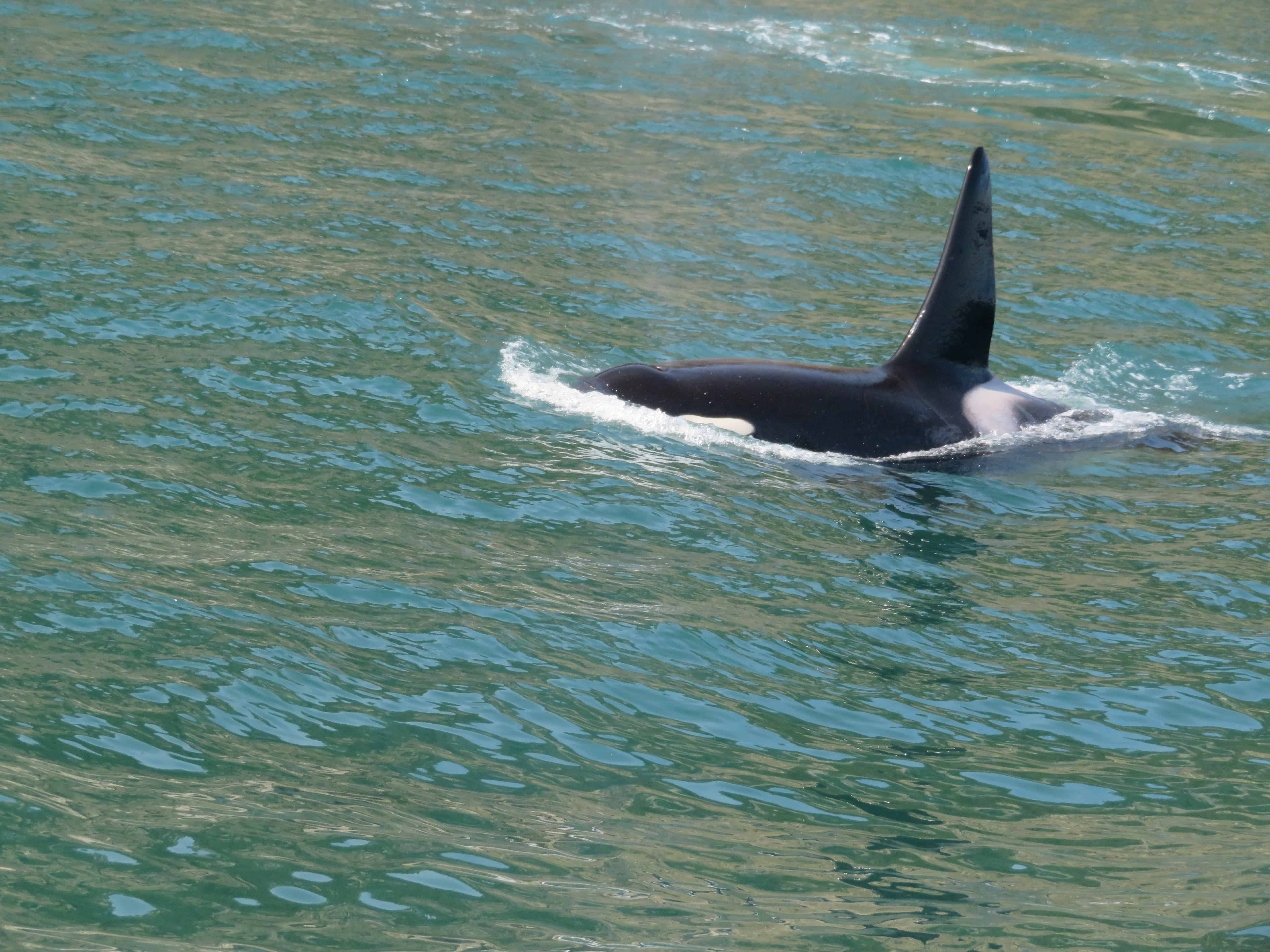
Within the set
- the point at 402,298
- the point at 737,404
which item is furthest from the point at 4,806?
the point at 402,298

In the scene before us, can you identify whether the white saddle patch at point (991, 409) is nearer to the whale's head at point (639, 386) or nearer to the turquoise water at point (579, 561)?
the turquoise water at point (579, 561)

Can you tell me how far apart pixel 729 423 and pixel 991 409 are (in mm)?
1830

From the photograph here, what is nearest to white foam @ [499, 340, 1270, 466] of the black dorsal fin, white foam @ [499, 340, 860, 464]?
white foam @ [499, 340, 860, 464]

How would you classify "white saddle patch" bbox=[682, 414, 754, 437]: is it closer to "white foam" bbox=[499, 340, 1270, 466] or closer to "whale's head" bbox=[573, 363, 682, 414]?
"white foam" bbox=[499, 340, 1270, 466]

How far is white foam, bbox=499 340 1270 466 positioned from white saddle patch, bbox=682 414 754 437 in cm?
3

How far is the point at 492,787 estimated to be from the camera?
552 centimetres

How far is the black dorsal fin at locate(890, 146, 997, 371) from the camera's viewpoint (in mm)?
9875

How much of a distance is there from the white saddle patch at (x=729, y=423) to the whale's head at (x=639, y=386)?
152 millimetres

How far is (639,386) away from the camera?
10289mm

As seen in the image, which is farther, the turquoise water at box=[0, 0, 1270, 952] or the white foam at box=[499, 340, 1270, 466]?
the white foam at box=[499, 340, 1270, 466]

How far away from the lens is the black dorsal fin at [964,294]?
32.4 ft

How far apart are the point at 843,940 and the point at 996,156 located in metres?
16.2

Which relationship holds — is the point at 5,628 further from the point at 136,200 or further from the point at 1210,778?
the point at 136,200

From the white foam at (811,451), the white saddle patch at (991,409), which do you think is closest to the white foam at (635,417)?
the white foam at (811,451)
